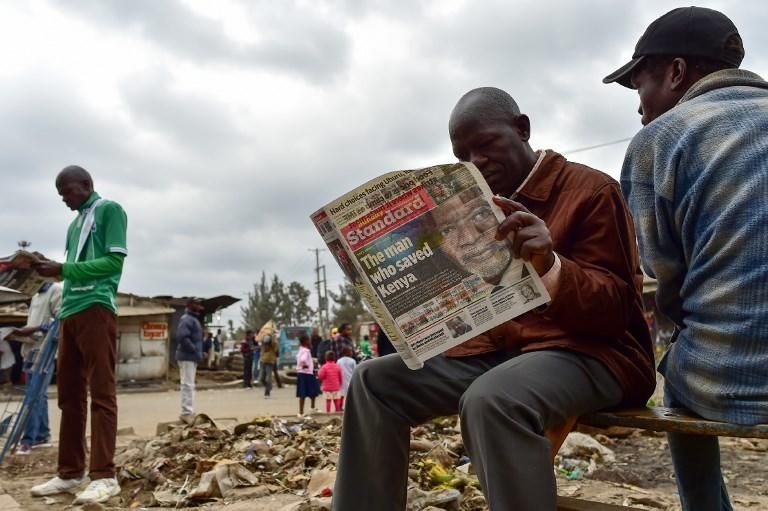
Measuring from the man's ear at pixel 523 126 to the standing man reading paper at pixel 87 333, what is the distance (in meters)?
2.79

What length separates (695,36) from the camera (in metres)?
1.91

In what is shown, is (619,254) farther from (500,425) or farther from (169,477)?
(169,477)

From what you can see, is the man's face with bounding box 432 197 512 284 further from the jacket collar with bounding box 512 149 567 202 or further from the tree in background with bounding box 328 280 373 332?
the tree in background with bounding box 328 280 373 332

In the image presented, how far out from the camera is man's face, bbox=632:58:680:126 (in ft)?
6.52

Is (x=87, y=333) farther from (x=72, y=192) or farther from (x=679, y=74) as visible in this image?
(x=679, y=74)

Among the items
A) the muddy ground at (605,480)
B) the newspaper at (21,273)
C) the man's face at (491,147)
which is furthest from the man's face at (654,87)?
the newspaper at (21,273)

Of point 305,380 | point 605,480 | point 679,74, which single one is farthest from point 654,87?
point 305,380

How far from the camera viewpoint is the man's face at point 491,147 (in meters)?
2.03

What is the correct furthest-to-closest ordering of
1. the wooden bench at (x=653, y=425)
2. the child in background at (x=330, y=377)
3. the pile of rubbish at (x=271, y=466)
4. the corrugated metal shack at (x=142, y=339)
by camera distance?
the corrugated metal shack at (x=142, y=339) < the child in background at (x=330, y=377) < the pile of rubbish at (x=271, y=466) < the wooden bench at (x=653, y=425)

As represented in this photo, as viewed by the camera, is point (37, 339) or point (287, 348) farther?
point (287, 348)

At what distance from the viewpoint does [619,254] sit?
6.16 feet

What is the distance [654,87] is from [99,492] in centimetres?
346

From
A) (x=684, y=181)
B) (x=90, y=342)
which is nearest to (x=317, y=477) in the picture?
(x=90, y=342)

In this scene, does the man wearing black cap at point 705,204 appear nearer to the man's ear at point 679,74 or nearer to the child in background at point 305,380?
the man's ear at point 679,74
